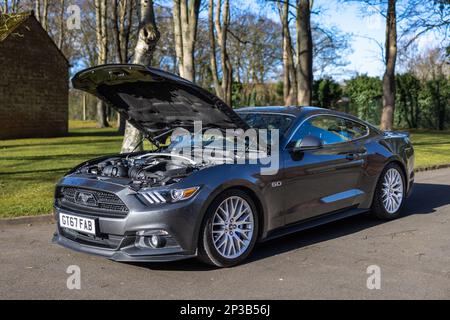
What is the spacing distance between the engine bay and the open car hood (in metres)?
0.50

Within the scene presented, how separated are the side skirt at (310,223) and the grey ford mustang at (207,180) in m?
0.01

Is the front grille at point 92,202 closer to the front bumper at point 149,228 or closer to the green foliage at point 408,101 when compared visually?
the front bumper at point 149,228

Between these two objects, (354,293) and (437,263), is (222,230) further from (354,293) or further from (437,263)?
(437,263)

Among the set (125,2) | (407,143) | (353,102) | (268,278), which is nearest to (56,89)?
(125,2)

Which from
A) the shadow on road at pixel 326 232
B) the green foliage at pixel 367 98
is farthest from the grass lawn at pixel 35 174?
the green foliage at pixel 367 98

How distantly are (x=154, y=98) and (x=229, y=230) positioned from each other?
187 cm

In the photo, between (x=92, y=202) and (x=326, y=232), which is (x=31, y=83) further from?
(x=92, y=202)

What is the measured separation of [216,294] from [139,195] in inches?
43.7

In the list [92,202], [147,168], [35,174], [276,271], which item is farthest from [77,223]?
[35,174]

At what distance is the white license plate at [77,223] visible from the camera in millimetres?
4699

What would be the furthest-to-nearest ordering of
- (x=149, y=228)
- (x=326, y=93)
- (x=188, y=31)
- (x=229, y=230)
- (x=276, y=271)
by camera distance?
(x=326, y=93), (x=188, y=31), (x=229, y=230), (x=276, y=271), (x=149, y=228)

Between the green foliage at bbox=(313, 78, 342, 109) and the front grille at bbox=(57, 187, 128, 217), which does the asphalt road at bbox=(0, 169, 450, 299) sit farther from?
the green foliage at bbox=(313, 78, 342, 109)

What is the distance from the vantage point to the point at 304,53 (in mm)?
16641

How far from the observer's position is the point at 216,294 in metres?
4.16
